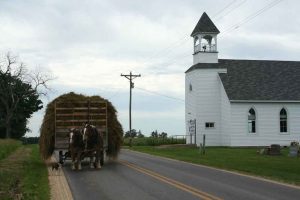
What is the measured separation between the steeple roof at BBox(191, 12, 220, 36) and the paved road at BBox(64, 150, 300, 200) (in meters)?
37.0

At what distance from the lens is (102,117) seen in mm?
24344

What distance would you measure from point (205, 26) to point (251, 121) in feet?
35.0

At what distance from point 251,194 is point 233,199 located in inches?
49.1

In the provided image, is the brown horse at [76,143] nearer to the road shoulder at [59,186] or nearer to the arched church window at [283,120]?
the road shoulder at [59,186]

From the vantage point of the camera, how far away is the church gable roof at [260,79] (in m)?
54.2

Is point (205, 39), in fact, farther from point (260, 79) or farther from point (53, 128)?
point (53, 128)

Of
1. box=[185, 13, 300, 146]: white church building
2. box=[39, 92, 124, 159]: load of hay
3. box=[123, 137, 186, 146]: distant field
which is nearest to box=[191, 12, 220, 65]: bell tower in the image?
box=[185, 13, 300, 146]: white church building

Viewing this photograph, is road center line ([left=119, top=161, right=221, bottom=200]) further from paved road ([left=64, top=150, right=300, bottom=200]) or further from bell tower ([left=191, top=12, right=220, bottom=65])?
bell tower ([left=191, top=12, right=220, bottom=65])

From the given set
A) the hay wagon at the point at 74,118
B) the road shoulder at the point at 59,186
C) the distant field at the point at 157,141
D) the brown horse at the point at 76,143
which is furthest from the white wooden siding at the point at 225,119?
the road shoulder at the point at 59,186

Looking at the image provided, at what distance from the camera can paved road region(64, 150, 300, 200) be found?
13484 mm

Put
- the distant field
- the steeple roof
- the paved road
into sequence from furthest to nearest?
the distant field → the steeple roof → the paved road

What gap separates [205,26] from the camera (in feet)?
186

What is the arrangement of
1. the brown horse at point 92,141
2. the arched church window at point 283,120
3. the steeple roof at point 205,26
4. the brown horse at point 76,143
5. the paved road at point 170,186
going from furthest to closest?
the steeple roof at point 205,26
the arched church window at point 283,120
the brown horse at point 92,141
the brown horse at point 76,143
the paved road at point 170,186

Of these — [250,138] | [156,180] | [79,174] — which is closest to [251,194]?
[156,180]
